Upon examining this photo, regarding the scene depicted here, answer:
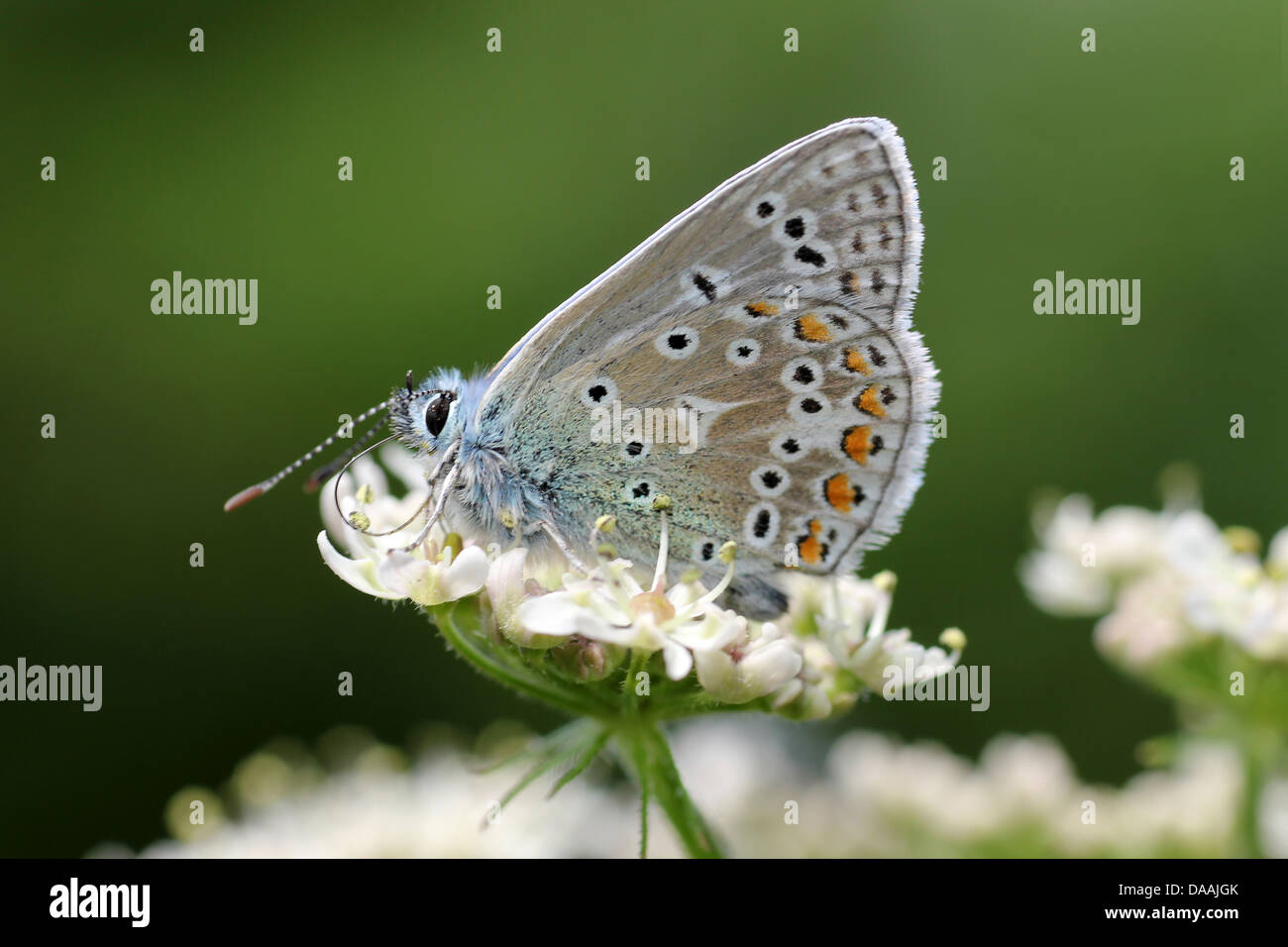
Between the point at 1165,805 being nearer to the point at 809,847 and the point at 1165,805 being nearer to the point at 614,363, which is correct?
the point at 809,847

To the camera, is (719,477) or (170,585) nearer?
(719,477)

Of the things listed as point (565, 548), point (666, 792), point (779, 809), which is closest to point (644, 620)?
point (666, 792)

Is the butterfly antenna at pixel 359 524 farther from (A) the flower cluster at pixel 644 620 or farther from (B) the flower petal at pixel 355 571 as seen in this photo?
(B) the flower petal at pixel 355 571

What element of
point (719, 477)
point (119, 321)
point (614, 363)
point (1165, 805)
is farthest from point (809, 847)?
point (119, 321)

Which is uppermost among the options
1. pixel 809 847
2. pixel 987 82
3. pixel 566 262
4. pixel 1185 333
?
pixel 987 82

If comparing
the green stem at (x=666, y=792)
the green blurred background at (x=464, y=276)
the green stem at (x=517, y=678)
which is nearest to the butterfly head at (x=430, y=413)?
the green stem at (x=517, y=678)

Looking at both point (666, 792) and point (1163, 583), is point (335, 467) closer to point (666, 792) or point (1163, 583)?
point (666, 792)

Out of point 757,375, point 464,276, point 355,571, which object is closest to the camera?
point 355,571
